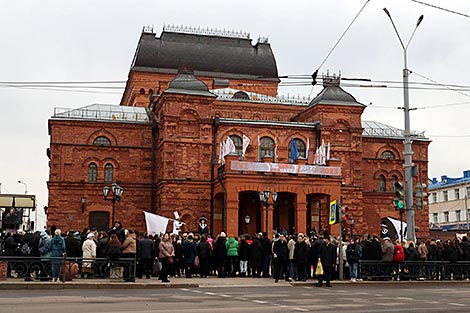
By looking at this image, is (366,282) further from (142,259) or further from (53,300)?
(53,300)

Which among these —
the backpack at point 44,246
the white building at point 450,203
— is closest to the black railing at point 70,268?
the backpack at point 44,246

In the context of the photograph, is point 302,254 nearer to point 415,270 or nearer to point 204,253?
point 204,253

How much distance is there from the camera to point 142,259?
23141 millimetres

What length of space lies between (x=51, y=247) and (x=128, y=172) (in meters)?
27.7

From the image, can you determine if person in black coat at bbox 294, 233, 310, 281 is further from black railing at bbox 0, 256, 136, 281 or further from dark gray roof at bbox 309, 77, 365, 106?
dark gray roof at bbox 309, 77, 365, 106

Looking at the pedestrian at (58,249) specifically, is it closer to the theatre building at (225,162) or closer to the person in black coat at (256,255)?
the person in black coat at (256,255)

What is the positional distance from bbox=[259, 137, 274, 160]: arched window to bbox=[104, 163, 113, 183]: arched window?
10.9m

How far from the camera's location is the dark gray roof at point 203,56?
58.4 meters

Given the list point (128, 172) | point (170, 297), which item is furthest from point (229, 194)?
point (170, 297)

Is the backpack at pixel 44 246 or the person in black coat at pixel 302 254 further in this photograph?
the person in black coat at pixel 302 254

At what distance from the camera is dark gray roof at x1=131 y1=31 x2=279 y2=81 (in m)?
58.4

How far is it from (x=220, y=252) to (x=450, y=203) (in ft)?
224

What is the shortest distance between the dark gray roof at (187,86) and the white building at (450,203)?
4390 cm

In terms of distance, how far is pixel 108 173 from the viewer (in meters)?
48.1
